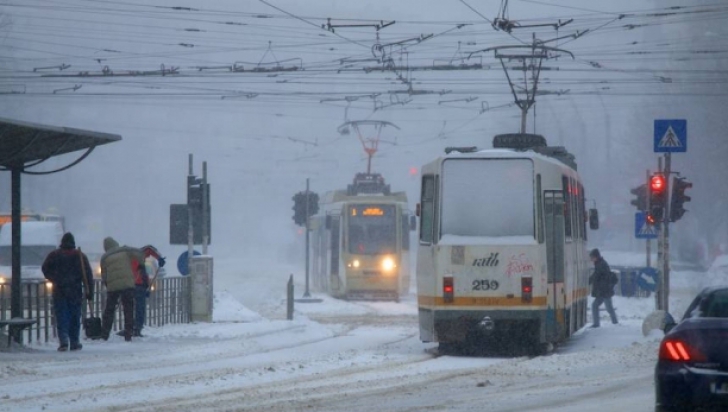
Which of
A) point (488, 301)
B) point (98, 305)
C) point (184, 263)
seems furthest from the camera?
point (184, 263)

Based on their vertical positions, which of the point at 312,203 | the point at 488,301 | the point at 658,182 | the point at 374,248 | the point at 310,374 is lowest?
the point at 310,374

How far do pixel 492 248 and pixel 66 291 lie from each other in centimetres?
618

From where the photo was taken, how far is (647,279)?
45438 mm

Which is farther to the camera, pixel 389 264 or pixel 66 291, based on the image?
pixel 389 264

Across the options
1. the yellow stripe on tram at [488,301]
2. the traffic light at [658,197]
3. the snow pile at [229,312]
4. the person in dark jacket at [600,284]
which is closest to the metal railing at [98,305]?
the snow pile at [229,312]

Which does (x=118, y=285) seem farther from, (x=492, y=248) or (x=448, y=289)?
(x=492, y=248)

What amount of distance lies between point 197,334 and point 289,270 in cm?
5609

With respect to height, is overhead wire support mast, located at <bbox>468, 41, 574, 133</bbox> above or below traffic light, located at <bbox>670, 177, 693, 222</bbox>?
above

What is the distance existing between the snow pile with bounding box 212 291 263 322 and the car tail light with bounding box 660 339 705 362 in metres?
21.0

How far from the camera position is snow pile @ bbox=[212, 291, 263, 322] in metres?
31.4

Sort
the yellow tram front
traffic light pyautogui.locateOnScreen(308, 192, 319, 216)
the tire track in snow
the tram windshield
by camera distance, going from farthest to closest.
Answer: the yellow tram front
traffic light pyautogui.locateOnScreen(308, 192, 319, 216)
the tram windshield
the tire track in snow

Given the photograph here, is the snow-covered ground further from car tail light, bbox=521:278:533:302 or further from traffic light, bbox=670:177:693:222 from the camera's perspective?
→ traffic light, bbox=670:177:693:222

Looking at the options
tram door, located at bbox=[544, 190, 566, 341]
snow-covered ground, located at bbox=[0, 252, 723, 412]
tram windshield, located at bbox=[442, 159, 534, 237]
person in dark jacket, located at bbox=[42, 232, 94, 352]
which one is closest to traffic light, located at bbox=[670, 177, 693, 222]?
snow-covered ground, located at bbox=[0, 252, 723, 412]

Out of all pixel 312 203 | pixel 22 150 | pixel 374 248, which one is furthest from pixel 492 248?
pixel 374 248
